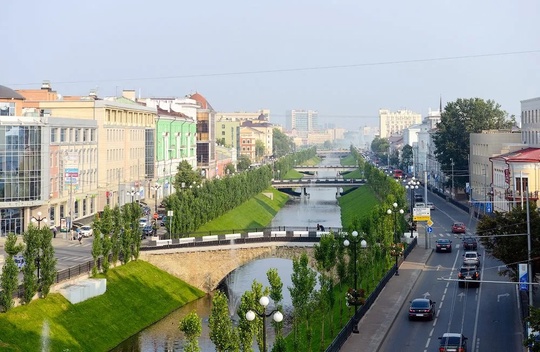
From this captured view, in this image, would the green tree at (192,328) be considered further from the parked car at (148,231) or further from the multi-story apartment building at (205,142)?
the multi-story apartment building at (205,142)

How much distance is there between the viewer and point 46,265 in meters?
47.2

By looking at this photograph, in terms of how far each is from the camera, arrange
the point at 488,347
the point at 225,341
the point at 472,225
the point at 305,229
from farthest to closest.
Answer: the point at 472,225 < the point at 305,229 < the point at 488,347 < the point at 225,341

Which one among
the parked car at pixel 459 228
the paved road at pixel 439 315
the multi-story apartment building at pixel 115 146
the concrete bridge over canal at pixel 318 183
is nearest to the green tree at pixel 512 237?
the paved road at pixel 439 315

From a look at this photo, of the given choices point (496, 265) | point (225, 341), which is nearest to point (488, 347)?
point (225, 341)

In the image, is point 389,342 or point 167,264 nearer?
point 389,342

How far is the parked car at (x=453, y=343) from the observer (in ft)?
121

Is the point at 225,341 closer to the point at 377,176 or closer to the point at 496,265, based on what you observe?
the point at 496,265

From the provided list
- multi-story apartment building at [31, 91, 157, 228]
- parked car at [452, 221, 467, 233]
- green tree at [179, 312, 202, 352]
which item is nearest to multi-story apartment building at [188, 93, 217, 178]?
multi-story apartment building at [31, 91, 157, 228]

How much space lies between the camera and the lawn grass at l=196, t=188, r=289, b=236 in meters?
93.3

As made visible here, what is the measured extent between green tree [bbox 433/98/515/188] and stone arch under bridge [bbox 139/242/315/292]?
6212 centimetres

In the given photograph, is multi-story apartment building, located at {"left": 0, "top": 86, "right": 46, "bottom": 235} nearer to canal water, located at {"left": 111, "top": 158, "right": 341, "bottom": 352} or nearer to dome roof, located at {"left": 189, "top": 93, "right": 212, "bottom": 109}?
canal water, located at {"left": 111, "top": 158, "right": 341, "bottom": 352}

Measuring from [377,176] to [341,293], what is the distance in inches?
2745

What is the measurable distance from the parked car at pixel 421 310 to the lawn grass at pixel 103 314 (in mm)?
16795

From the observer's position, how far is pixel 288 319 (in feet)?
188
